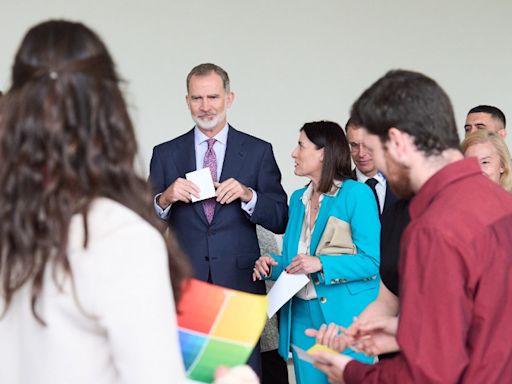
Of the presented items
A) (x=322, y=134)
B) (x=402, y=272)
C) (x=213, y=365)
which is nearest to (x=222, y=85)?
(x=322, y=134)

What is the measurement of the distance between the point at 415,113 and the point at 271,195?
1.87m

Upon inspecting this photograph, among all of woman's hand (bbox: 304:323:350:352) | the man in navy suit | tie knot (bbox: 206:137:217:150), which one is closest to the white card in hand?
the man in navy suit

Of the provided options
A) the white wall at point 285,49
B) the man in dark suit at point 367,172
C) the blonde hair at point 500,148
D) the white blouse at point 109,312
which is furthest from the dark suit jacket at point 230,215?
the white blouse at point 109,312

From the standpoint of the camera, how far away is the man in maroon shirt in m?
1.62

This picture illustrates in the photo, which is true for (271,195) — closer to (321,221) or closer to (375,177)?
(321,221)

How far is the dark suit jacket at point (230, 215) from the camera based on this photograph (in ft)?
11.6

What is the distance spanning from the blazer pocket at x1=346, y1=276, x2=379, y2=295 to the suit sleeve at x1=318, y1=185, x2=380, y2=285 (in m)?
0.02

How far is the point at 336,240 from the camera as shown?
328 cm

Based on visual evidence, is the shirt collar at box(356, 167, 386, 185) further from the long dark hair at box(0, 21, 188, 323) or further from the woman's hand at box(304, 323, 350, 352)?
the long dark hair at box(0, 21, 188, 323)

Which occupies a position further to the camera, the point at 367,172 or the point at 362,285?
the point at 367,172

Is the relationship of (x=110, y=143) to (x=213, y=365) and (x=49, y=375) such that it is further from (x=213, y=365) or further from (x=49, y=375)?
(x=213, y=365)

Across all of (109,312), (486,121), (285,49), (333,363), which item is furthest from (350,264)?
(285,49)

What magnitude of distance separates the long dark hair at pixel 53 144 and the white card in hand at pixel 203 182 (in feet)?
6.77

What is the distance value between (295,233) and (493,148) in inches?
36.1
